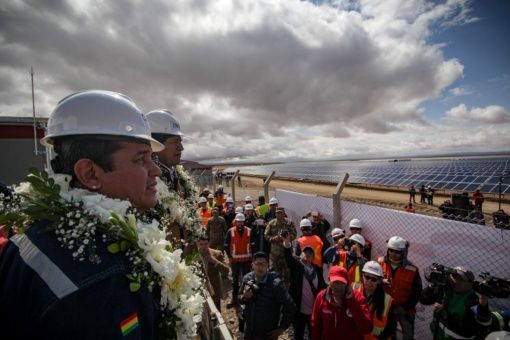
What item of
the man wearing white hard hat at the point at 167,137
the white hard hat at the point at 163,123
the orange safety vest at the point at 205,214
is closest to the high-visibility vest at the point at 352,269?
the man wearing white hard hat at the point at 167,137

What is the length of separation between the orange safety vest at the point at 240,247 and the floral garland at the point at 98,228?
564 cm

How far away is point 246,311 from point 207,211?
5783 mm

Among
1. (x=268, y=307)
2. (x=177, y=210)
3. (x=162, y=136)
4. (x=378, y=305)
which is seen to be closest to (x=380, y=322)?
(x=378, y=305)

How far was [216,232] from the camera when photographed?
8.08 metres

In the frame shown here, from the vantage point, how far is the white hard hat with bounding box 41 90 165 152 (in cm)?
141

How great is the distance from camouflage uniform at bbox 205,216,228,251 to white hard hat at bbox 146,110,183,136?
17.0 feet

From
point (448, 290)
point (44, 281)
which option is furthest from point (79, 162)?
point (448, 290)

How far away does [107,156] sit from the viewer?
1388 mm

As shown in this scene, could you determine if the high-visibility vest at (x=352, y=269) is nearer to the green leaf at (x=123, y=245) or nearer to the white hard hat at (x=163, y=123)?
the white hard hat at (x=163, y=123)

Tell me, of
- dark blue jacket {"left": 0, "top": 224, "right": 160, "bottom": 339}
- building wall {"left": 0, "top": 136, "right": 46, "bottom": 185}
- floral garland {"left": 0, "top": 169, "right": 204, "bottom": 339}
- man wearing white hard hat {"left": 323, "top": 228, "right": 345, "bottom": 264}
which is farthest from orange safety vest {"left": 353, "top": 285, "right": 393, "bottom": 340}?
building wall {"left": 0, "top": 136, "right": 46, "bottom": 185}

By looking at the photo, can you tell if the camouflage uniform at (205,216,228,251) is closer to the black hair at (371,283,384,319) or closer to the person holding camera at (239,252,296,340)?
the person holding camera at (239,252,296,340)

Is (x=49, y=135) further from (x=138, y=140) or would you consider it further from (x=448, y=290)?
(x=448, y=290)

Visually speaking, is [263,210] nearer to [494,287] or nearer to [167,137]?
[167,137]

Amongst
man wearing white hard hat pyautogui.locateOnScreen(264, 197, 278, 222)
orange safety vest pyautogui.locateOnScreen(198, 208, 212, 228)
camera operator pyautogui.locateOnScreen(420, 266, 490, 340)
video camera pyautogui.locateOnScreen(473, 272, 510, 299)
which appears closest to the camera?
video camera pyautogui.locateOnScreen(473, 272, 510, 299)
